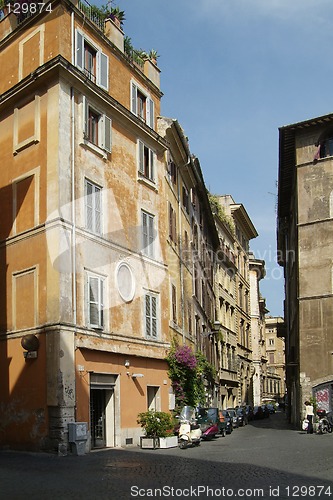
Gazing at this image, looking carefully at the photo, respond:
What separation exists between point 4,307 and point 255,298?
61095 mm

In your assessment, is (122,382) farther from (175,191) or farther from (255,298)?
(255,298)

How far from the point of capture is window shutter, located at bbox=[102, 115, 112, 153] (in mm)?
24225

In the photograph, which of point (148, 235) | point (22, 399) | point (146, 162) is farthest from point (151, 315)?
point (22, 399)

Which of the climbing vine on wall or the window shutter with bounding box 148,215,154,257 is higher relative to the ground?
the window shutter with bounding box 148,215,154,257

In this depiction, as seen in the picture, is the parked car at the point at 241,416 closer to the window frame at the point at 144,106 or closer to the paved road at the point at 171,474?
the window frame at the point at 144,106

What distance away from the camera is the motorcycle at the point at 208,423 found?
2692 cm

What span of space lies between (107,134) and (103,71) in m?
Result: 2.45

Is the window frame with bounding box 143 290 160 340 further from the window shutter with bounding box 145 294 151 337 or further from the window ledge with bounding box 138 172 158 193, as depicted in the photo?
the window ledge with bounding box 138 172 158 193

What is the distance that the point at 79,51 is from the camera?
2358cm

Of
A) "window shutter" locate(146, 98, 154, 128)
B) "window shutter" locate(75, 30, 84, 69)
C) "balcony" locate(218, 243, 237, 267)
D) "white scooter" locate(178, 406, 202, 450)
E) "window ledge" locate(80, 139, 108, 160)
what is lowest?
"white scooter" locate(178, 406, 202, 450)

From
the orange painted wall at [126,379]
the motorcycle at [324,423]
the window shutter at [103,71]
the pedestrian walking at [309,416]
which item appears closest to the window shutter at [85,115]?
the window shutter at [103,71]

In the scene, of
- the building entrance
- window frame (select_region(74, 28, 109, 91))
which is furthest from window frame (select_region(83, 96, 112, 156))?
the building entrance

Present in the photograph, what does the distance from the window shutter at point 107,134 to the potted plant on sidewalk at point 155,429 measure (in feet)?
31.3

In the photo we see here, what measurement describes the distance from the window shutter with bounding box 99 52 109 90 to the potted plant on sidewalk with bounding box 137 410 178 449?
12.0 meters
